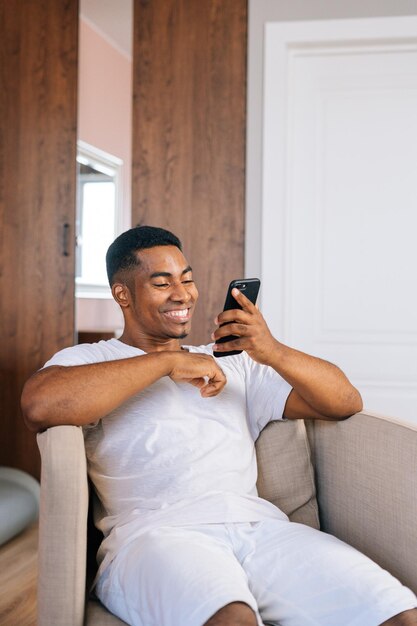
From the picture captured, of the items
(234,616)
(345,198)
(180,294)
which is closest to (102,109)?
(345,198)

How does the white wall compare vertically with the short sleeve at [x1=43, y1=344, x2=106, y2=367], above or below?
above

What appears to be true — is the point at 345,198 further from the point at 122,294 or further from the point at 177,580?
the point at 177,580

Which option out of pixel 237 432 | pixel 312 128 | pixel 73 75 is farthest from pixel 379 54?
pixel 237 432

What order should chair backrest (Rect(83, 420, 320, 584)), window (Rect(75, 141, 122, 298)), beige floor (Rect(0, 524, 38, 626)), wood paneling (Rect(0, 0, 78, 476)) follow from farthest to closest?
window (Rect(75, 141, 122, 298)) < wood paneling (Rect(0, 0, 78, 476)) < beige floor (Rect(0, 524, 38, 626)) < chair backrest (Rect(83, 420, 320, 584))

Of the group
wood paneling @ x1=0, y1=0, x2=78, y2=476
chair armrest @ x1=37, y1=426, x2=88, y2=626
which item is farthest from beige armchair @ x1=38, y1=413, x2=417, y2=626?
wood paneling @ x1=0, y1=0, x2=78, y2=476

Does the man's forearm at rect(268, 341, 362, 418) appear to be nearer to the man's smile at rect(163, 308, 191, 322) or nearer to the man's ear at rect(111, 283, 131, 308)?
the man's smile at rect(163, 308, 191, 322)

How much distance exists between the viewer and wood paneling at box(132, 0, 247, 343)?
3.36 meters

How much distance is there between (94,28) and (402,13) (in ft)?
8.12

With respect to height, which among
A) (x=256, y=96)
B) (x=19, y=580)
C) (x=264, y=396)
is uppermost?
(x=256, y=96)

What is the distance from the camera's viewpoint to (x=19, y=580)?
263 cm

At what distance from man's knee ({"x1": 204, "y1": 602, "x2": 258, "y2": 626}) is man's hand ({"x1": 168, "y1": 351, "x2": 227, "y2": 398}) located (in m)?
0.50

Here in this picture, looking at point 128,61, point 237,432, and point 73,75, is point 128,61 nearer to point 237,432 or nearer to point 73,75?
point 73,75

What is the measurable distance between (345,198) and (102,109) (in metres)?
2.60

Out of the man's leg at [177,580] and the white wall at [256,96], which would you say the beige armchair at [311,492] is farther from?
the white wall at [256,96]
